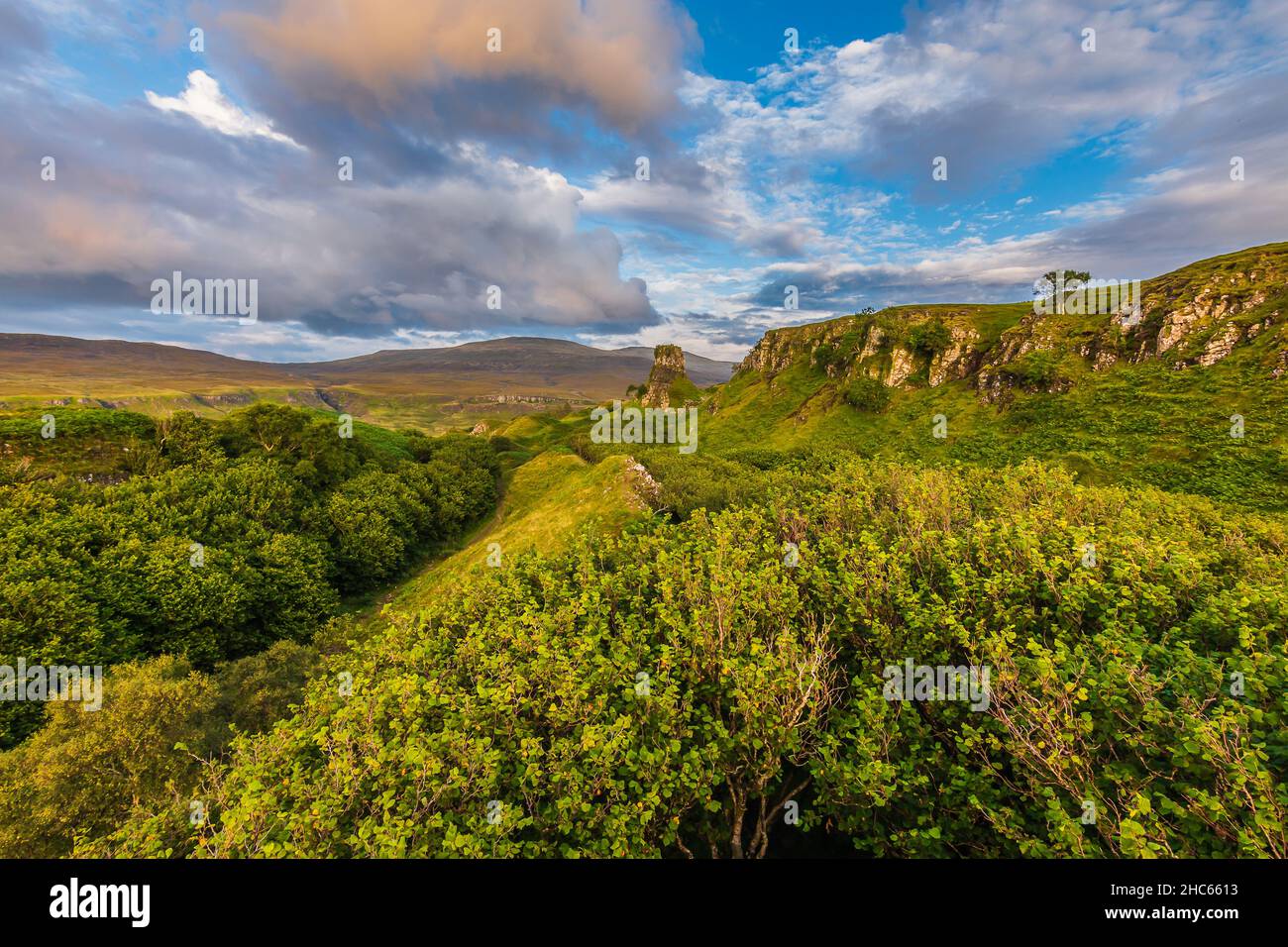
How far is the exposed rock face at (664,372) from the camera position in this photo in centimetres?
18725

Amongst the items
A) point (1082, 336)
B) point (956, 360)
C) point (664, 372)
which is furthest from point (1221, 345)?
point (664, 372)

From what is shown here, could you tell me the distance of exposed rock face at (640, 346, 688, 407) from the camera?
187 m

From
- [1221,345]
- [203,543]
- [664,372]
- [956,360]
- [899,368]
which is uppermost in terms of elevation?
[664,372]

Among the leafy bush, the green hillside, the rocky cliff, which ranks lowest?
the leafy bush

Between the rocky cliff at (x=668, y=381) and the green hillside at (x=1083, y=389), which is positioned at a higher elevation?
the rocky cliff at (x=668, y=381)

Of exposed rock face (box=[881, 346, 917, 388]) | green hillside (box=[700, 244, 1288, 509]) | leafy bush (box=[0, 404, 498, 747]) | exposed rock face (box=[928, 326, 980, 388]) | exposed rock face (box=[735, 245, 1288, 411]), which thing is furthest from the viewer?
exposed rock face (box=[881, 346, 917, 388])

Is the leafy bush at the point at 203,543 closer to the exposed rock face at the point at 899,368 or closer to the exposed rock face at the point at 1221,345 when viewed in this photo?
the exposed rock face at the point at 899,368

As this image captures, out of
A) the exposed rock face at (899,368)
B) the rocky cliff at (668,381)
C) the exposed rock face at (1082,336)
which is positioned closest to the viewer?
the exposed rock face at (1082,336)

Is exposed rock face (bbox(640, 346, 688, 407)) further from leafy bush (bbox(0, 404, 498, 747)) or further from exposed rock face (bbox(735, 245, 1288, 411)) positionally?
leafy bush (bbox(0, 404, 498, 747))

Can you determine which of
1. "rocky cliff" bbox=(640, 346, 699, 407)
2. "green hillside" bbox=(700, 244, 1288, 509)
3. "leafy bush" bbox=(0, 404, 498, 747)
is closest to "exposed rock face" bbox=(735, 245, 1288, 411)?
"green hillside" bbox=(700, 244, 1288, 509)

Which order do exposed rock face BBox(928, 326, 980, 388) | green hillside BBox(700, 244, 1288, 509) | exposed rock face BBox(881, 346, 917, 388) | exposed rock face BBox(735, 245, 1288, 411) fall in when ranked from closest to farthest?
green hillside BBox(700, 244, 1288, 509)
exposed rock face BBox(735, 245, 1288, 411)
exposed rock face BBox(928, 326, 980, 388)
exposed rock face BBox(881, 346, 917, 388)

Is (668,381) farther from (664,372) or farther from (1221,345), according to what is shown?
(1221,345)

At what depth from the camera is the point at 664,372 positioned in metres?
191

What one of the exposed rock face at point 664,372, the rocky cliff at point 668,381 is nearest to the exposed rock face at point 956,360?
the rocky cliff at point 668,381
